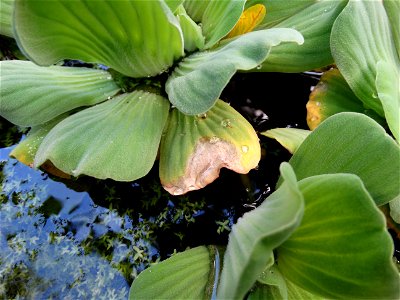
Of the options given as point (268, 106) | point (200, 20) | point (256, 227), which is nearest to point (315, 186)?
point (256, 227)

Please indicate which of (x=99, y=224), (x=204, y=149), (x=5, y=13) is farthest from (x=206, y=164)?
(x=5, y=13)

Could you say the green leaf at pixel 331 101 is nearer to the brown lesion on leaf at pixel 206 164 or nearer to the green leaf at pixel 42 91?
the brown lesion on leaf at pixel 206 164

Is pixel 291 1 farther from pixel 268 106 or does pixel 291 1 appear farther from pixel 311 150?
pixel 311 150

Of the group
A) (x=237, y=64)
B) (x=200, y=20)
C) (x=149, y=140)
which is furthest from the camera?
(x=200, y=20)

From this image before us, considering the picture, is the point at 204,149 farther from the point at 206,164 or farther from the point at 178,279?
the point at 178,279

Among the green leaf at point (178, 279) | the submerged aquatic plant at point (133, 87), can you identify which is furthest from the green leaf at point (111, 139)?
the green leaf at point (178, 279)

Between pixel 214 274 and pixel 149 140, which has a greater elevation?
pixel 149 140

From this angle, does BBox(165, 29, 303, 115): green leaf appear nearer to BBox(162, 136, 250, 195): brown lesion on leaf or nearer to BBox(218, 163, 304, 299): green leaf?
BBox(162, 136, 250, 195): brown lesion on leaf
